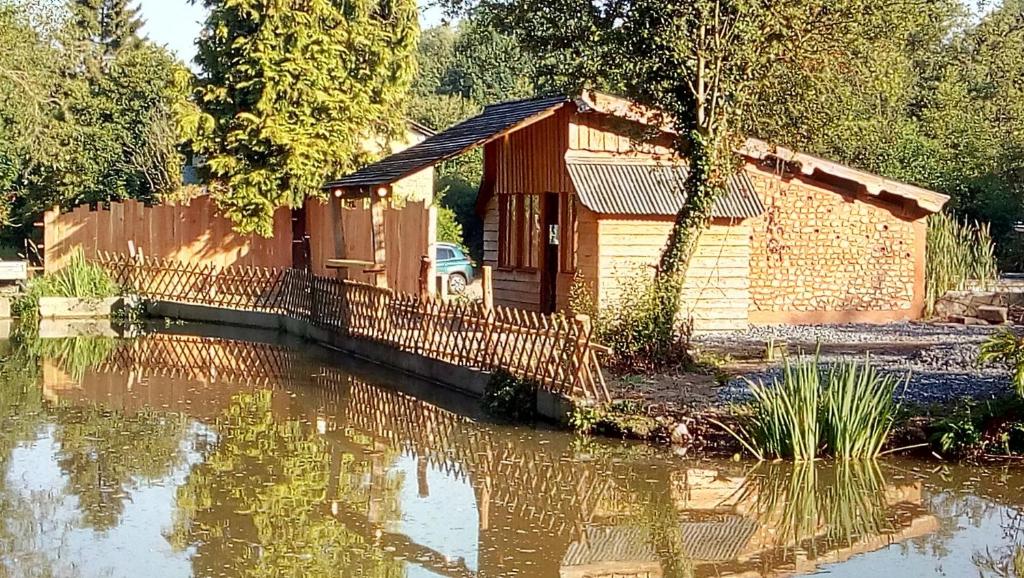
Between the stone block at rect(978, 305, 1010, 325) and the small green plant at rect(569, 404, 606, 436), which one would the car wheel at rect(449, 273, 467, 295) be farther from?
the small green plant at rect(569, 404, 606, 436)

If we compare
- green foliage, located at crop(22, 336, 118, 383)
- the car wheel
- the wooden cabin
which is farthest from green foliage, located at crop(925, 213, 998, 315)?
green foliage, located at crop(22, 336, 118, 383)

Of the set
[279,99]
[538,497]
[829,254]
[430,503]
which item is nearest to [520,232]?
[829,254]

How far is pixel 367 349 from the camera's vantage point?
784 inches

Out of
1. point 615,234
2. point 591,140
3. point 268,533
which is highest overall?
point 591,140

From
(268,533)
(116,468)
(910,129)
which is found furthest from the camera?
(910,129)

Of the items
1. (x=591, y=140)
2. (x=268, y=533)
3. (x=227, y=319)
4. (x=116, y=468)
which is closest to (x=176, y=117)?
(x=227, y=319)

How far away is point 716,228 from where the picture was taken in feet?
68.4

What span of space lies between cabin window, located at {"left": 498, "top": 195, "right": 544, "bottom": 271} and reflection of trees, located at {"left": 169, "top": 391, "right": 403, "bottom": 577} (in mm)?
9386

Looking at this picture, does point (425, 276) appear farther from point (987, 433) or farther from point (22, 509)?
point (22, 509)

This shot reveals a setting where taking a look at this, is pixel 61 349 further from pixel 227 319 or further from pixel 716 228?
pixel 716 228

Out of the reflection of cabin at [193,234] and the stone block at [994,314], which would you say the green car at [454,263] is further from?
the stone block at [994,314]

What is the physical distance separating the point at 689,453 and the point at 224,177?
1912 centimetres

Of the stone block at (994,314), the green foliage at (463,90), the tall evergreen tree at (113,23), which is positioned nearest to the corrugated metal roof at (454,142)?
the green foliage at (463,90)

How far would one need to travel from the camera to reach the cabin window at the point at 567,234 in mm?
20938
